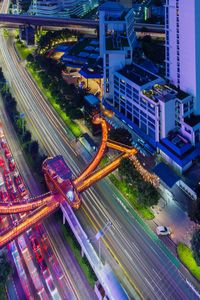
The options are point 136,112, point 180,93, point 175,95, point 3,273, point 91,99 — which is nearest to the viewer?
point 3,273

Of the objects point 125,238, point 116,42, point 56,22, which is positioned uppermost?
point 56,22

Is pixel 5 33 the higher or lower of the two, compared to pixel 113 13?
higher

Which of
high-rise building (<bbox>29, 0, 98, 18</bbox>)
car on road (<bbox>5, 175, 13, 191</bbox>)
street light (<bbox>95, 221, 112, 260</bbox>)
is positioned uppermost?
high-rise building (<bbox>29, 0, 98, 18</bbox>)

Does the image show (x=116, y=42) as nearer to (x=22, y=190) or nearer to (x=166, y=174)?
(x=166, y=174)

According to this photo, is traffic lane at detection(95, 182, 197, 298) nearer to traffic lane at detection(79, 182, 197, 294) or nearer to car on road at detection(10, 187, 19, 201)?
traffic lane at detection(79, 182, 197, 294)

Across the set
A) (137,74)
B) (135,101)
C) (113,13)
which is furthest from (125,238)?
(113,13)

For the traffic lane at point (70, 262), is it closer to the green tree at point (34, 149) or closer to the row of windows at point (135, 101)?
the green tree at point (34, 149)

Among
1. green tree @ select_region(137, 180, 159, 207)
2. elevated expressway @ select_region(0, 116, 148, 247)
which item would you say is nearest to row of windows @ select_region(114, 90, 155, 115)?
elevated expressway @ select_region(0, 116, 148, 247)
